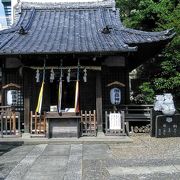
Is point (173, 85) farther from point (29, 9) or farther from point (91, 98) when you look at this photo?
point (29, 9)

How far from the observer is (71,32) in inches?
664

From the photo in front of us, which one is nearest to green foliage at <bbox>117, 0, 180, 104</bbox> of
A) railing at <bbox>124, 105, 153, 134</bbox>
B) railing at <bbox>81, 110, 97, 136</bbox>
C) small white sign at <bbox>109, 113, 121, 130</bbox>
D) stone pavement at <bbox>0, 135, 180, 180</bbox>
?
railing at <bbox>124, 105, 153, 134</bbox>

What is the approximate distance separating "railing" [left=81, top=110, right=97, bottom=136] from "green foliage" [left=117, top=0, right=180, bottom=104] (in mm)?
5153

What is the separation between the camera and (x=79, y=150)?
39.4ft

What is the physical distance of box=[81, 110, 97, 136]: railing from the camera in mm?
14492

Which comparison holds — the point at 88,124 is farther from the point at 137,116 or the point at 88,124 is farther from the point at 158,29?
A: the point at 158,29

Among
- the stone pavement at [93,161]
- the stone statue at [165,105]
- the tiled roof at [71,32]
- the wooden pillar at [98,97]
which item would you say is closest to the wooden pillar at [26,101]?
the tiled roof at [71,32]

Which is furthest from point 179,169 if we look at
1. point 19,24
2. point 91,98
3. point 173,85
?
point 19,24

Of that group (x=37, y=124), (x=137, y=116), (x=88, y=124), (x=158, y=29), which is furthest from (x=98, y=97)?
(x=158, y=29)

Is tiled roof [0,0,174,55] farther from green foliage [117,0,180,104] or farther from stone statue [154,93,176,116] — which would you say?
green foliage [117,0,180,104]

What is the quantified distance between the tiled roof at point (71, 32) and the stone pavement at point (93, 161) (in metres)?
3.67

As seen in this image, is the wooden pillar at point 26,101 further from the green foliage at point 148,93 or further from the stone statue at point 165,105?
the green foliage at point 148,93

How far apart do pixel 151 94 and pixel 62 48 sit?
21.7 ft

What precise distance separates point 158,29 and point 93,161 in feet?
38.7
